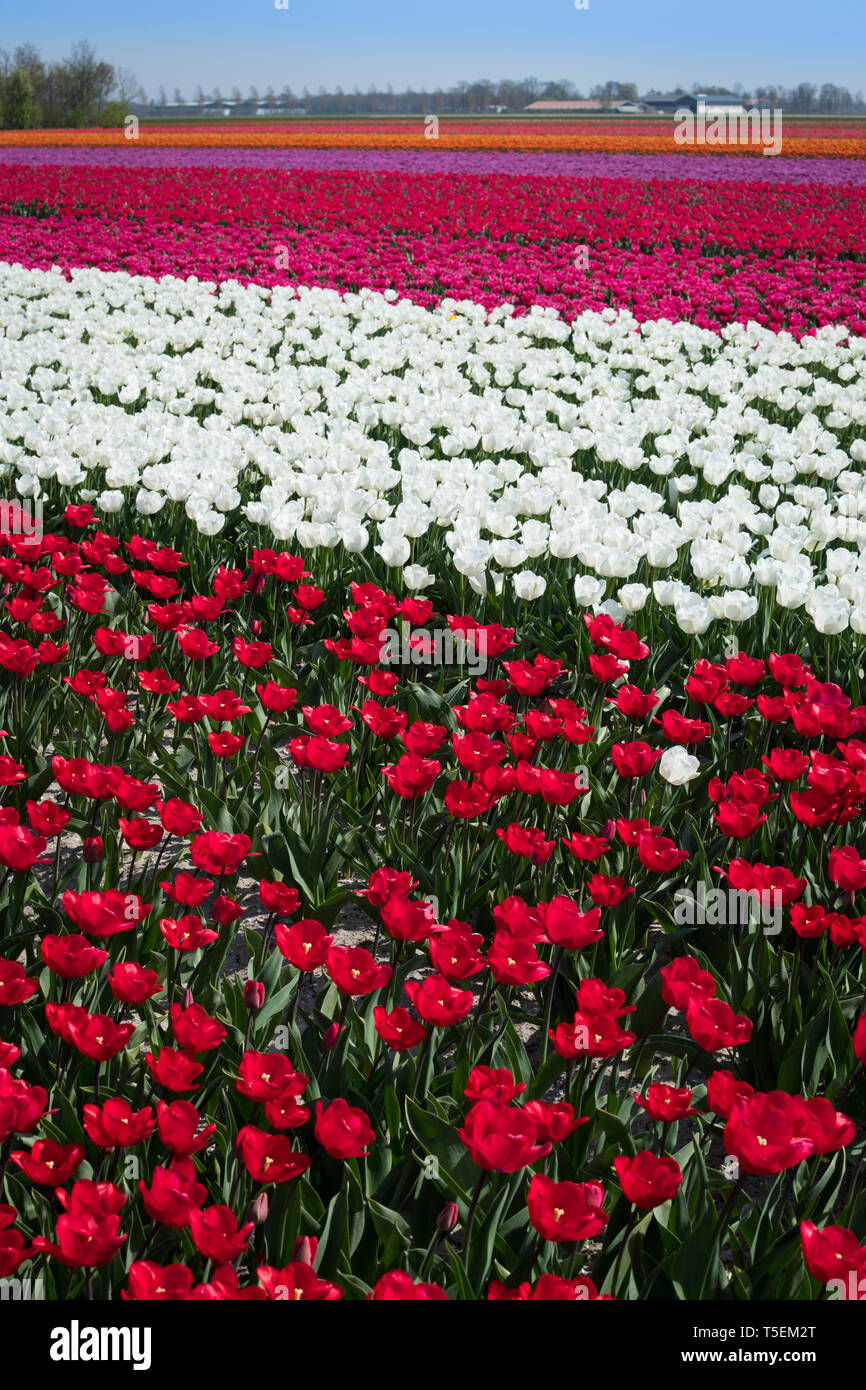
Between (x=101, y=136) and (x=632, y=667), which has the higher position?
(x=101, y=136)

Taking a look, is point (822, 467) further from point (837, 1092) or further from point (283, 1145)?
point (283, 1145)

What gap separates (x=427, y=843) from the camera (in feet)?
10.5

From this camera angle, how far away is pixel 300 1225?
1.91m

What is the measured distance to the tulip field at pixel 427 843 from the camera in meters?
1.84

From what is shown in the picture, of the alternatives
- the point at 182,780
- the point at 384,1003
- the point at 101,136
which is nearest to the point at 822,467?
the point at 182,780
